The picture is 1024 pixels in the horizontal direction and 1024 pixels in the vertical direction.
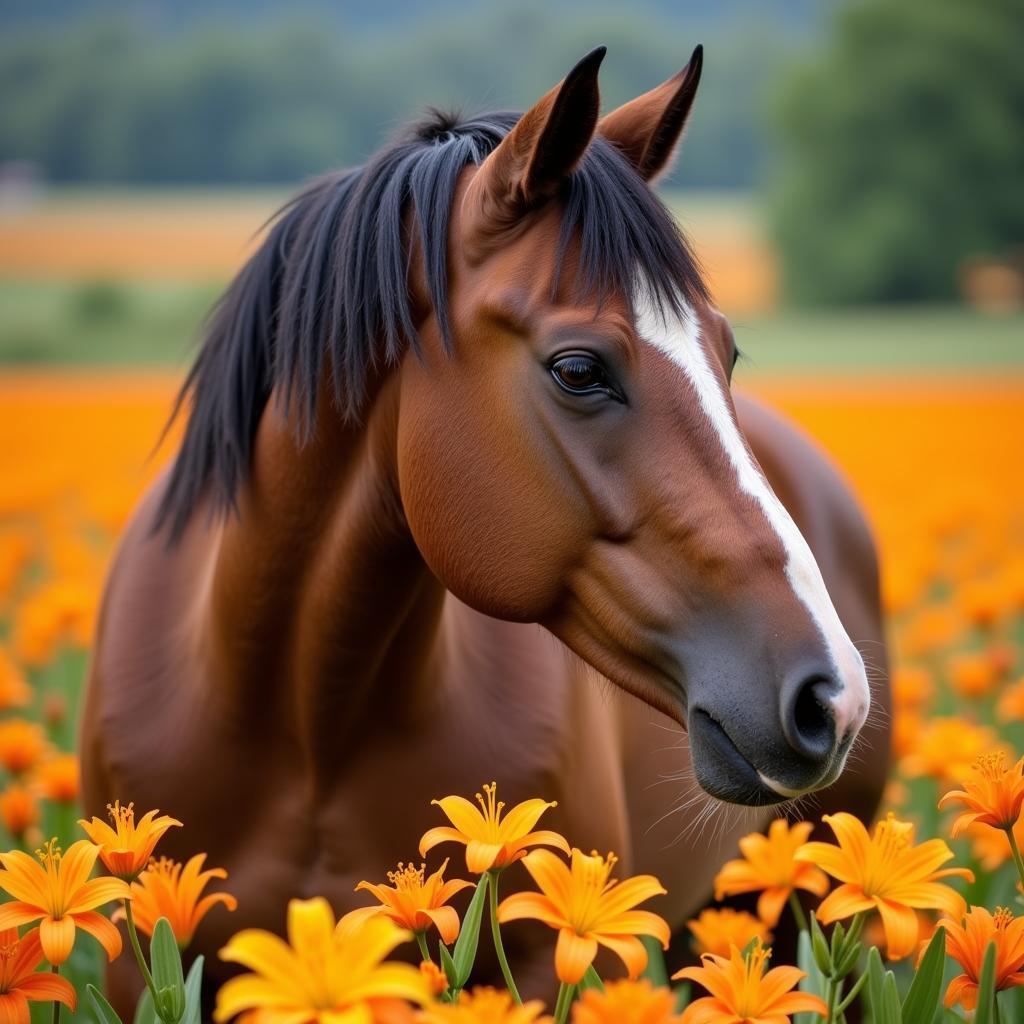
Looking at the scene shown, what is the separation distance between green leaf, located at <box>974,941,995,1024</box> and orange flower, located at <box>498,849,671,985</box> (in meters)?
0.48

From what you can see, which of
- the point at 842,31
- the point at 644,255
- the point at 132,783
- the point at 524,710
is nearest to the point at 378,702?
the point at 524,710

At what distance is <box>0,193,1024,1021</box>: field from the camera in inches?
150

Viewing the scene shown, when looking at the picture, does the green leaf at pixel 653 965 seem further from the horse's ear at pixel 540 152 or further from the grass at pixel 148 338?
the grass at pixel 148 338

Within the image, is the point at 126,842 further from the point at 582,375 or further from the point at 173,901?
the point at 582,375

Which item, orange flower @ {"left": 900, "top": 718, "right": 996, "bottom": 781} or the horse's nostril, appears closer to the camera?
the horse's nostril

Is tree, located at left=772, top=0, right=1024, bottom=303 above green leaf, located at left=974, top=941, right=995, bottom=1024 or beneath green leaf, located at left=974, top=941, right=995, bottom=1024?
above

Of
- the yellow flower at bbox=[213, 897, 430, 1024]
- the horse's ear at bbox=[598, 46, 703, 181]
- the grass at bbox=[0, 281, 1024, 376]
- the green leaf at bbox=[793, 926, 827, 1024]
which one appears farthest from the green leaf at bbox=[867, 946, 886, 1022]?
the grass at bbox=[0, 281, 1024, 376]

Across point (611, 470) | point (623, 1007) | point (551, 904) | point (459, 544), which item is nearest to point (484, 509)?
point (459, 544)

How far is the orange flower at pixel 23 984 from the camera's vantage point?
150 cm

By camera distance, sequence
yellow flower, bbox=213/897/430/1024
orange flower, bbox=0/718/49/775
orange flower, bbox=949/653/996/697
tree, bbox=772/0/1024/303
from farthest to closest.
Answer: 1. tree, bbox=772/0/1024/303
2. orange flower, bbox=949/653/996/697
3. orange flower, bbox=0/718/49/775
4. yellow flower, bbox=213/897/430/1024

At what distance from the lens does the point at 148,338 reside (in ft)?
86.5

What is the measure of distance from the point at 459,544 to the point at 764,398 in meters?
16.3

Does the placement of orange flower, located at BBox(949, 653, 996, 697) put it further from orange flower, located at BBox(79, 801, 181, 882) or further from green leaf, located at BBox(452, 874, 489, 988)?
orange flower, located at BBox(79, 801, 181, 882)

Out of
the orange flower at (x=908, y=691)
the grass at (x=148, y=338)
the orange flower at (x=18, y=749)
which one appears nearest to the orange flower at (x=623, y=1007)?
the orange flower at (x=18, y=749)
